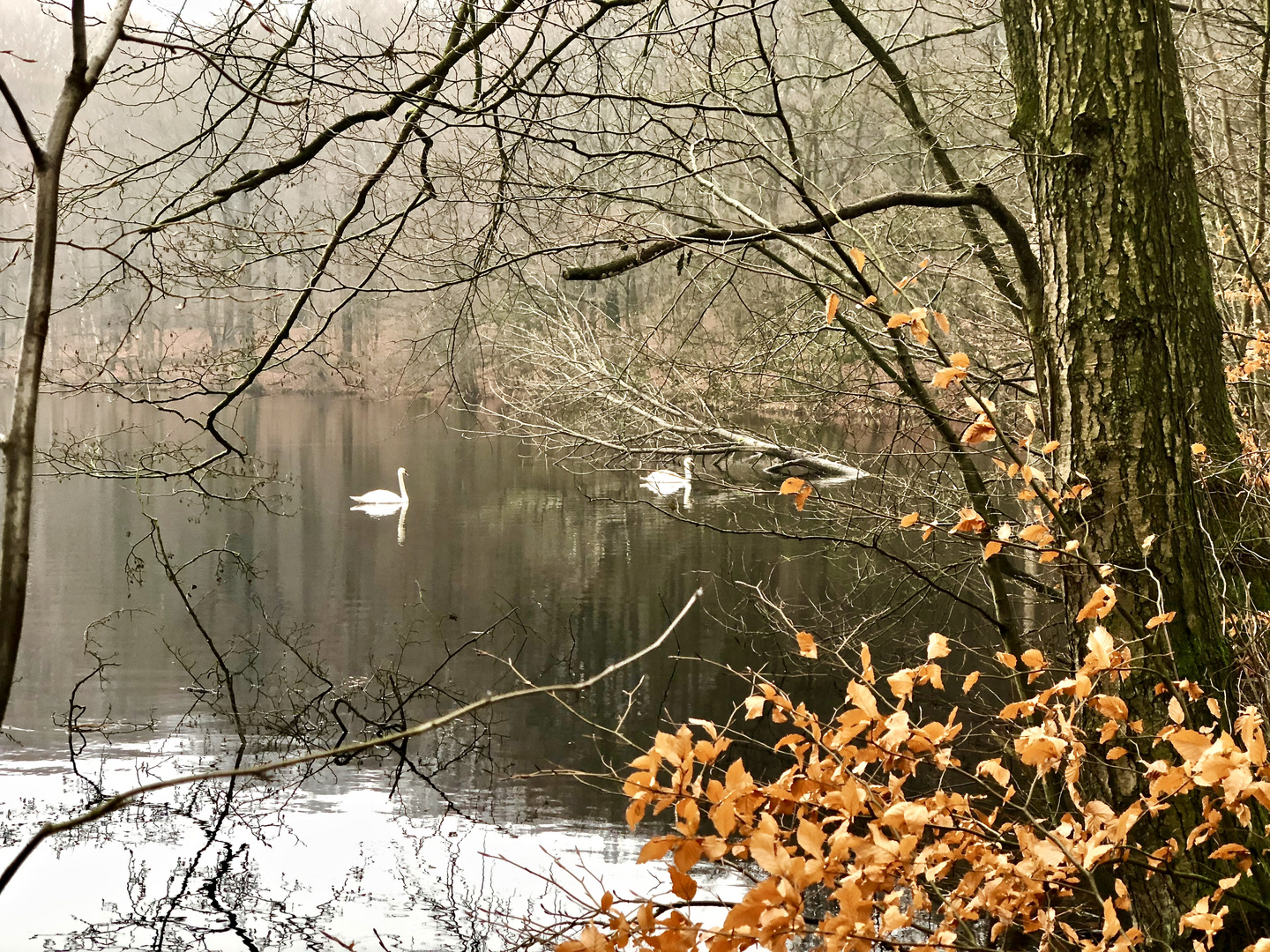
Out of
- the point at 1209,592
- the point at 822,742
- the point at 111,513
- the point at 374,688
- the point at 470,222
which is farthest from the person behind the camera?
the point at 111,513

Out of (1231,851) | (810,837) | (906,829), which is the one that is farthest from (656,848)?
(1231,851)

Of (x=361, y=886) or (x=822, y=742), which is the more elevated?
(x=822, y=742)

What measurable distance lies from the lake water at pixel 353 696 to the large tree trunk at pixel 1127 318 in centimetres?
169

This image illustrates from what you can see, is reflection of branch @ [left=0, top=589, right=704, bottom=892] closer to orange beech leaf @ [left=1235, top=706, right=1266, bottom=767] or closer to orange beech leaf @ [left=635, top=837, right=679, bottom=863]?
orange beech leaf @ [left=635, top=837, right=679, bottom=863]

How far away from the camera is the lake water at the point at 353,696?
574 centimetres

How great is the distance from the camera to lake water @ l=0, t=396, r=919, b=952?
5.74m

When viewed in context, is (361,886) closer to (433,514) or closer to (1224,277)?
(1224,277)

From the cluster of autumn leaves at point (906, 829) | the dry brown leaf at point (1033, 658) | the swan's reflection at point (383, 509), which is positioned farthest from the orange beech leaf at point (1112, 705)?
the swan's reflection at point (383, 509)

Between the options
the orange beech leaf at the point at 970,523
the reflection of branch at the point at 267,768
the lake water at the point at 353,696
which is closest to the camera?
the reflection of branch at the point at 267,768

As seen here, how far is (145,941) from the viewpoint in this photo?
17.3ft

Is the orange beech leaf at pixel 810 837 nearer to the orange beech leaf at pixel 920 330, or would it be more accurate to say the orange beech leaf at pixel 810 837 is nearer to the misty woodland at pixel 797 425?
the misty woodland at pixel 797 425

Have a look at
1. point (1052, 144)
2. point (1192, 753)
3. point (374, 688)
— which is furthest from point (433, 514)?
point (1192, 753)

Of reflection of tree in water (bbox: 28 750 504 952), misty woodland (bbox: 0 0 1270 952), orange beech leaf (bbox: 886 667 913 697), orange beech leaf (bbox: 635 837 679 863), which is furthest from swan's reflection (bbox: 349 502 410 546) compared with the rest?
orange beech leaf (bbox: 635 837 679 863)

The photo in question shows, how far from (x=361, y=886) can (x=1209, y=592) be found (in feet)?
15.5
